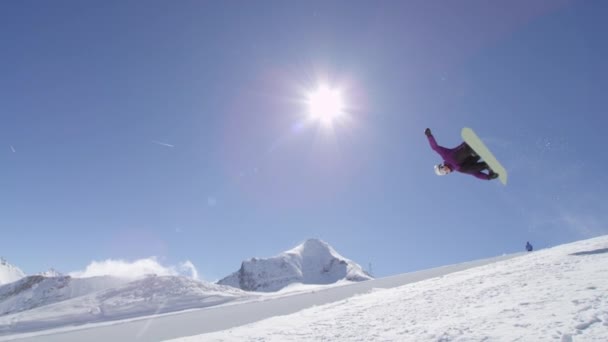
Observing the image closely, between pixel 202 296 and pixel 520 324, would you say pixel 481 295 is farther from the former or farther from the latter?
pixel 202 296

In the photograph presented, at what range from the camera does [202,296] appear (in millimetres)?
35969

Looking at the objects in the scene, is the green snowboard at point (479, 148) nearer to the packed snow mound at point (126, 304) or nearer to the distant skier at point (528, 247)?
the distant skier at point (528, 247)

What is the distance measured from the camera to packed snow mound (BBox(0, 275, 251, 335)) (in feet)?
95.8

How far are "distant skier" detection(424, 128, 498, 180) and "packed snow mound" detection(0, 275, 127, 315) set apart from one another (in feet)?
192

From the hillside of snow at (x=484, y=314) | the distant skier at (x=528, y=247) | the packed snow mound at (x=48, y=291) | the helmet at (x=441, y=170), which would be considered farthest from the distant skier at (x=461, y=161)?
the packed snow mound at (x=48, y=291)

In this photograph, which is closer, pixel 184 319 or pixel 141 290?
pixel 184 319

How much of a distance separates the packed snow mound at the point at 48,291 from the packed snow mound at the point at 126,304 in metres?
22.0

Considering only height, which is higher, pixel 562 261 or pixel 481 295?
pixel 562 261

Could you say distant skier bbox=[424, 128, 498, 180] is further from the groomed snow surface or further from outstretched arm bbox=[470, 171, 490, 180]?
the groomed snow surface

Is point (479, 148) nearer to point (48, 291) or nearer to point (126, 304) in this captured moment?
point (126, 304)

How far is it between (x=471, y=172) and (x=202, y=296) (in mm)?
31597

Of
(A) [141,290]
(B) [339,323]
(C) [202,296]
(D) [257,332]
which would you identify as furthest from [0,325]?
(B) [339,323]

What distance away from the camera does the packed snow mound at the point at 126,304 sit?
29188 mm

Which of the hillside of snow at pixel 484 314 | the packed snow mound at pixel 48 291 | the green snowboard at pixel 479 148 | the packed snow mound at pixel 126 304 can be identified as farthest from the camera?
the packed snow mound at pixel 48 291
